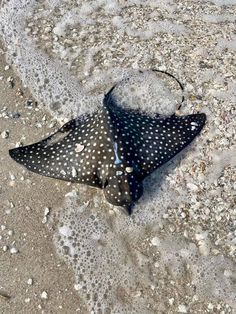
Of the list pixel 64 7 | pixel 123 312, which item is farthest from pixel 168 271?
pixel 64 7

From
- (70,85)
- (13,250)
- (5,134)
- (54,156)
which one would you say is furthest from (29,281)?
(70,85)

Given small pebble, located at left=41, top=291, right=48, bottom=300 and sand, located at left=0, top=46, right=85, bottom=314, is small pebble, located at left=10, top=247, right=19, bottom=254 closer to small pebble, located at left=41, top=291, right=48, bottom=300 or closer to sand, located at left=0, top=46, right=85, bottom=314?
sand, located at left=0, top=46, right=85, bottom=314

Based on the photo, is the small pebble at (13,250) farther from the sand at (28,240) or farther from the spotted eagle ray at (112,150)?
the spotted eagle ray at (112,150)

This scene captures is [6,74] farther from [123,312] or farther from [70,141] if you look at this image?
[123,312]

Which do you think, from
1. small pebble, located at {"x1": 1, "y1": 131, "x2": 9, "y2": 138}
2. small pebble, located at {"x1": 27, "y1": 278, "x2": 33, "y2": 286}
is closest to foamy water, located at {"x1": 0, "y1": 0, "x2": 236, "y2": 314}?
small pebble, located at {"x1": 27, "y1": 278, "x2": 33, "y2": 286}

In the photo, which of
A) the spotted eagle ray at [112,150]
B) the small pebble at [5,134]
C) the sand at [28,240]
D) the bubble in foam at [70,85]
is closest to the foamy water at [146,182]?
the bubble in foam at [70,85]

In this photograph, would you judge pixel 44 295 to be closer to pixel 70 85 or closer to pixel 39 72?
pixel 70 85
